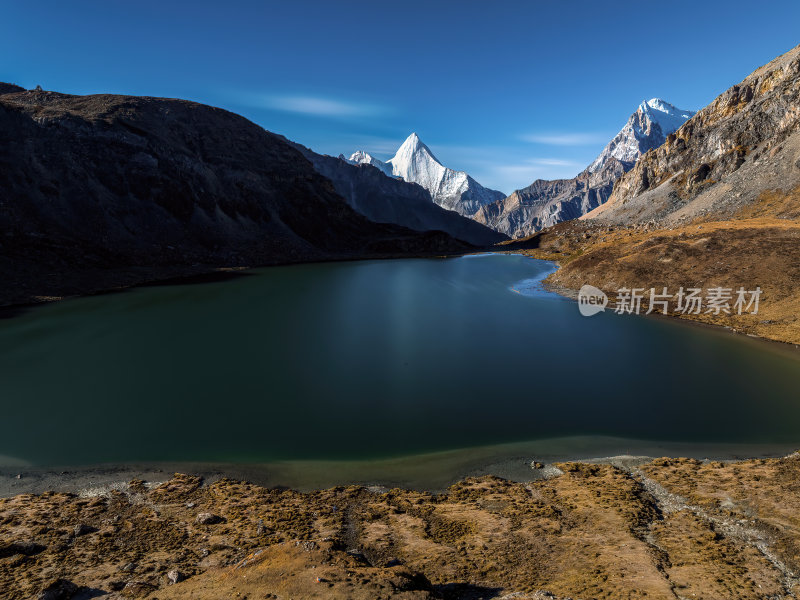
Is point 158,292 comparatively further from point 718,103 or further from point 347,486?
point 718,103

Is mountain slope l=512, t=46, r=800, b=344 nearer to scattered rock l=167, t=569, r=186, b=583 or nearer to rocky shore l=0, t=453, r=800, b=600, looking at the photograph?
rocky shore l=0, t=453, r=800, b=600

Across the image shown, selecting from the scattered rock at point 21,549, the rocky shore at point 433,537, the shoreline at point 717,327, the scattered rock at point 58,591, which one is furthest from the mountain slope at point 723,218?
the scattered rock at point 21,549

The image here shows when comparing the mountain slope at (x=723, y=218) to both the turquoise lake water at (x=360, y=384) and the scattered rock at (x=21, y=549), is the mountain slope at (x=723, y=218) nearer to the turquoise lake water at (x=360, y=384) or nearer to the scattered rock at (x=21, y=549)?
the turquoise lake water at (x=360, y=384)

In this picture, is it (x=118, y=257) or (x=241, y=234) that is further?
(x=241, y=234)

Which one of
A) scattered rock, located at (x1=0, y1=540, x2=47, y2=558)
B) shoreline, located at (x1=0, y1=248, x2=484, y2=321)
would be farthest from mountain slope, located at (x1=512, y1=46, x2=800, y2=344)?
shoreline, located at (x1=0, y1=248, x2=484, y2=321)

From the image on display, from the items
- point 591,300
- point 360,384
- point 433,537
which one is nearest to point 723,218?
point 591,300

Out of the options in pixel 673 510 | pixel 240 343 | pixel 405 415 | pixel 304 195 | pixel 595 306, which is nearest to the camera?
pixel 673 510

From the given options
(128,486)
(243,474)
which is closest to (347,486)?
(243,474)
